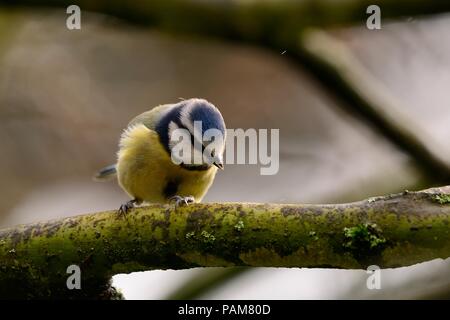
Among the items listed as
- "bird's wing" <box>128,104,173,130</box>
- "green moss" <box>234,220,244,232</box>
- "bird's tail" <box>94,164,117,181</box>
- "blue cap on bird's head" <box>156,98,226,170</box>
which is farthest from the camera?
"bird's tail" <box>94,164,117,181</box>

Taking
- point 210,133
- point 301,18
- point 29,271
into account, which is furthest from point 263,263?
point 301,18

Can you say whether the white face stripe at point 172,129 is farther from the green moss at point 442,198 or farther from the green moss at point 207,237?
the green moss at point 442,198

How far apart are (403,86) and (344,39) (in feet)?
1.34

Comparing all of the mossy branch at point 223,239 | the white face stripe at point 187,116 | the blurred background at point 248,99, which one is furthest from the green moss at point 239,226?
the blurred background at point 248,99

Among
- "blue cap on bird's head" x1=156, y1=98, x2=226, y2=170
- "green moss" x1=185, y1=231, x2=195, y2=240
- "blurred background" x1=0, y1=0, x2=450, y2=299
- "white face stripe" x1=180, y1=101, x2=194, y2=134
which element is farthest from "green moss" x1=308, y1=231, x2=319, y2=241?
"blurred background" x1=0, y1=0, x2=450, y2=299

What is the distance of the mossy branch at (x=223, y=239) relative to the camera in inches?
59.1

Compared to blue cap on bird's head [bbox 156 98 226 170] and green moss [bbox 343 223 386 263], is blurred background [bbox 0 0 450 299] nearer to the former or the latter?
blue cap on bird's head [bbox 156 98 226 170]

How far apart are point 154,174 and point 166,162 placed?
6 cm

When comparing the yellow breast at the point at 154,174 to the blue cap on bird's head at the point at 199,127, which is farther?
the yellow breast at the point at 154,174

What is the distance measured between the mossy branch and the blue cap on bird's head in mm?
516

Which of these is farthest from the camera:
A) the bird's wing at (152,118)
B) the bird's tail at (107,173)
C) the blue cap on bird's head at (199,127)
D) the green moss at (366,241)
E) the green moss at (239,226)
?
the bird's tail at (107,173)

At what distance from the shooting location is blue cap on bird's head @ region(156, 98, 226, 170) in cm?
227

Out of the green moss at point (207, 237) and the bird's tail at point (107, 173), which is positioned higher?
the bird's tail at point (107, 173)

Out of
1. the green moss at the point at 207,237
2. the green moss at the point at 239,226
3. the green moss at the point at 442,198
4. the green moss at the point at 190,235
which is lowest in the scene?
the green moss at the point at 207,237
